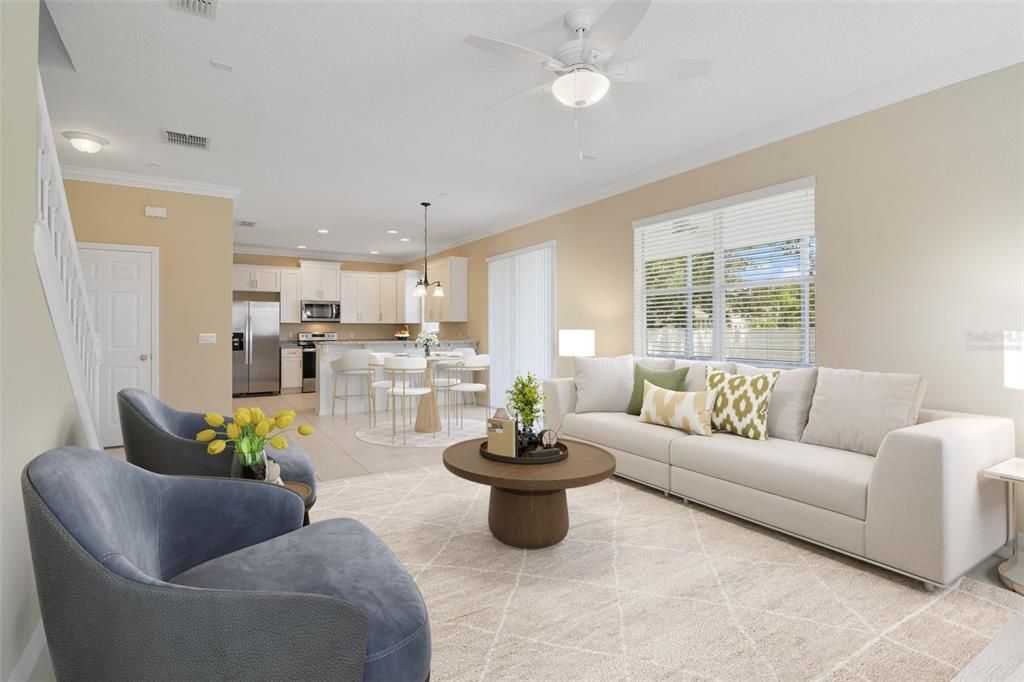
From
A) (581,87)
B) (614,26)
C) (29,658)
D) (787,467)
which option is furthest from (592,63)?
(29,658)

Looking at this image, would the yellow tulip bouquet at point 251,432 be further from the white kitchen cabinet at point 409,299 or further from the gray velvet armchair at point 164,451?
the white kitchen cabinet at point 409,299

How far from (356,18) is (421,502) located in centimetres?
280

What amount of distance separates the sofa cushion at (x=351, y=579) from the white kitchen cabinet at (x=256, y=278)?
8443mm

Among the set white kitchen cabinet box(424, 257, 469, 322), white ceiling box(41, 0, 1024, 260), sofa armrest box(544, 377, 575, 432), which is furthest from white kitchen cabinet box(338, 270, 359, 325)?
sofa armrest box(544, 377, 575, 432)

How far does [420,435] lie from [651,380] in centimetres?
269

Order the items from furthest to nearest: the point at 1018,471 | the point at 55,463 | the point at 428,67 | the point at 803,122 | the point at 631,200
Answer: the point at 631,200
the point at 803,122
the point at 428,67
the point at 1018,471
the point at 55,463

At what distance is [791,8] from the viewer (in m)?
2.45

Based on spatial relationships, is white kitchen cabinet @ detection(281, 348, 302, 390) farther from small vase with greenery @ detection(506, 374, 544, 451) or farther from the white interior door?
small vase with greenery @ detection(506, 374, 544, 451)

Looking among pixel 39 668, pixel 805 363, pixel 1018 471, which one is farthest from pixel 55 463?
pixel 805 363

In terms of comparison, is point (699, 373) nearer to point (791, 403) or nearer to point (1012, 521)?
point (791, 403)

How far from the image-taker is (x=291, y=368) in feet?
31.0

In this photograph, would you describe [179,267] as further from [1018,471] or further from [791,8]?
[1018,471]

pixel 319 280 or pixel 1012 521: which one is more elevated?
pixel 319 280

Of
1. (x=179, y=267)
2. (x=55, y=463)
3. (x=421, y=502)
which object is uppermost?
(x=179, y=267)
